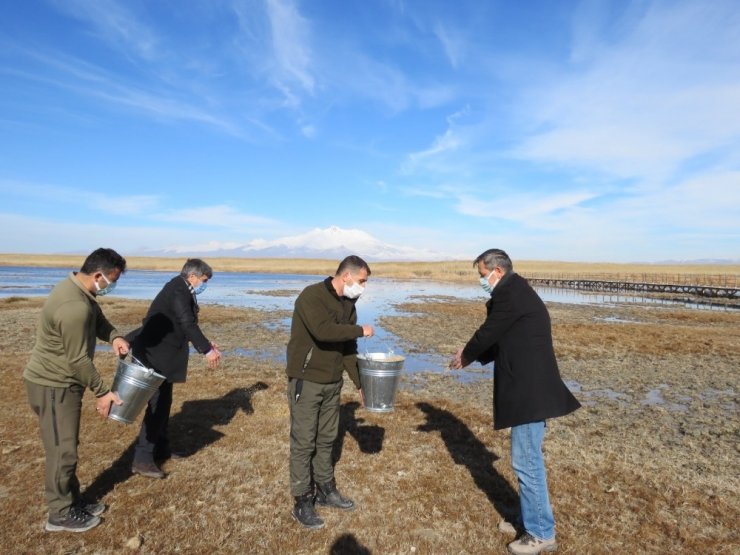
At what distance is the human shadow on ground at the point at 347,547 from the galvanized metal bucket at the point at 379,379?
1.36 m

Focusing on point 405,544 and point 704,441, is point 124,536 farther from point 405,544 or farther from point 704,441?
point 704,441

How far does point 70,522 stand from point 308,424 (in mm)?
2345

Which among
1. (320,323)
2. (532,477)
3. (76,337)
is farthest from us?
(320,323)

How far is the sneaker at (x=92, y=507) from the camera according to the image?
465 centimetres

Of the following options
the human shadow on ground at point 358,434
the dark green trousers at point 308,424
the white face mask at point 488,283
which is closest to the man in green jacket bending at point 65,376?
the dark green trousers at point 308,424

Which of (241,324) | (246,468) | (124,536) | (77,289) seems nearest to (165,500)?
(124,536)

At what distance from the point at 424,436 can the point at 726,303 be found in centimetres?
4456

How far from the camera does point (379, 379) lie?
5.34 meters

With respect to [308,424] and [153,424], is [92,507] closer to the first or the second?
[153,424]

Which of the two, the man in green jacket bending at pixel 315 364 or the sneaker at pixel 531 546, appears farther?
the man in green jacket bending at pixel 315 364

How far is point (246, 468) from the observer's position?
6.11m

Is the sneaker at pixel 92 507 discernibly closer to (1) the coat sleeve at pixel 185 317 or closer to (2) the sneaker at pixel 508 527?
(1) the coat sleeve at pixel 185 317

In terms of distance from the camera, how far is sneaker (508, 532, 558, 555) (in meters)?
4.34

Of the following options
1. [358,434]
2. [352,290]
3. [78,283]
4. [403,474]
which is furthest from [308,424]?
[358,434]
